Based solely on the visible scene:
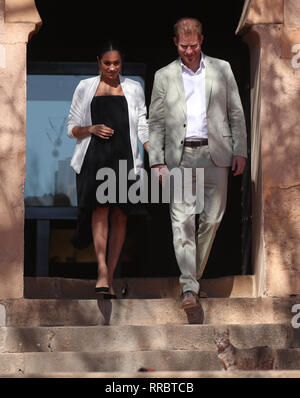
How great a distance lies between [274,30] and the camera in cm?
1014

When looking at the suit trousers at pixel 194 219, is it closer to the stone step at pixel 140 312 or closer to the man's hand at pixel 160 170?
the man's hand at pixel 160 170

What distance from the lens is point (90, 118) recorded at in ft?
32.7

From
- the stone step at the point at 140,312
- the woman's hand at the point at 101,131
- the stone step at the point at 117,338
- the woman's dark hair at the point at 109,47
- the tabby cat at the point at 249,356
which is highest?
the woman's dark hair at the point at 109,47

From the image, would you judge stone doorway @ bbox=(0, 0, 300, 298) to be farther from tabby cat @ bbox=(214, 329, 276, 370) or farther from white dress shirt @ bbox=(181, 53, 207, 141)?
tabby cat @ bbox=(214, 329, 276, 370)

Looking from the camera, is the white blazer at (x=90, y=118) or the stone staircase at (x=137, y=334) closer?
the stone staircase at (x=137, y=334)

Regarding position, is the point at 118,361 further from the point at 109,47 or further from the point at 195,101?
the point at 109,47

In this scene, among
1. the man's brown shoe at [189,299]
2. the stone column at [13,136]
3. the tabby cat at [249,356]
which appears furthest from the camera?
the stone column at [13,136]

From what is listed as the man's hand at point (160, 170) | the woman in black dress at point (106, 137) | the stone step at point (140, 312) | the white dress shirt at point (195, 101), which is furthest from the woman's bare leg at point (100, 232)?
the white dress shirt at point (195, 101)

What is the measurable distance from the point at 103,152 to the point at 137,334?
162 cm

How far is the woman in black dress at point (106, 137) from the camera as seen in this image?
981 cm

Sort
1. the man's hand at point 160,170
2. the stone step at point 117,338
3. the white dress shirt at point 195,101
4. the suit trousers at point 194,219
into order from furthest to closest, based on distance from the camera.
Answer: the white dress shirt at point 195,101
the man's hand at point 160,170
the suit trousers at point 194,219
the stone step at point 117,338

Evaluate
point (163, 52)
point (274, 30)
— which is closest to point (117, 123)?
point (274, 30)

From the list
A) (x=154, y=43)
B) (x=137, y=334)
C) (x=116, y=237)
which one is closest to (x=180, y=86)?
(x=116, y=237)

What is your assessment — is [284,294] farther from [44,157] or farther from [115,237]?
[44,157]
